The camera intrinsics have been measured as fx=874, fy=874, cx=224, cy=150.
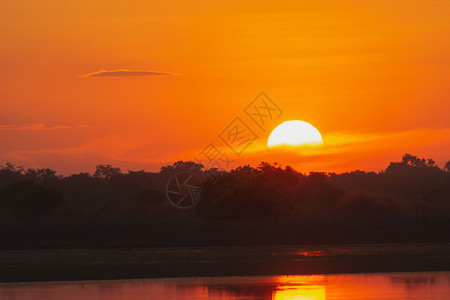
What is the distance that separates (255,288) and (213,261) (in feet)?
54.9

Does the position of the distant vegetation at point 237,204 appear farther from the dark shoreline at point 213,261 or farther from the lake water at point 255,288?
the lake water at point 255,288

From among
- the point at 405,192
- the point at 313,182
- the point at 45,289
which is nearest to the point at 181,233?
the point at 45,289

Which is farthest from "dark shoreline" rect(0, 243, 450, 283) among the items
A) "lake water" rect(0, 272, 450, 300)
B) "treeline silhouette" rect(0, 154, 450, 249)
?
"treeline silhouette" rect(0, 154, 450, 249)

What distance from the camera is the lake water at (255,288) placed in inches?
1570

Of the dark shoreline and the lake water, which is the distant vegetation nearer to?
the dark shoreline

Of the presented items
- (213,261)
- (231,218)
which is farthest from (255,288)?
(231,218)

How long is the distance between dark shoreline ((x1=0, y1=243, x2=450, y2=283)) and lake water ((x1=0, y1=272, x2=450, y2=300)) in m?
2.85

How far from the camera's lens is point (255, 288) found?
4300cm

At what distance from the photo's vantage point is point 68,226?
Result: 95.8 meters

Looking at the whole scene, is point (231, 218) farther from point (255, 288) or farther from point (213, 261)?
point (255, 288)

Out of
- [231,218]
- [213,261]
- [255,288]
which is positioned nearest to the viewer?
[255,288]

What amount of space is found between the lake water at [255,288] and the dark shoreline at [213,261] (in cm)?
285

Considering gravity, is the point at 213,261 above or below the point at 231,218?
below

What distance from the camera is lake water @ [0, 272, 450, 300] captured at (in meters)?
39.9
